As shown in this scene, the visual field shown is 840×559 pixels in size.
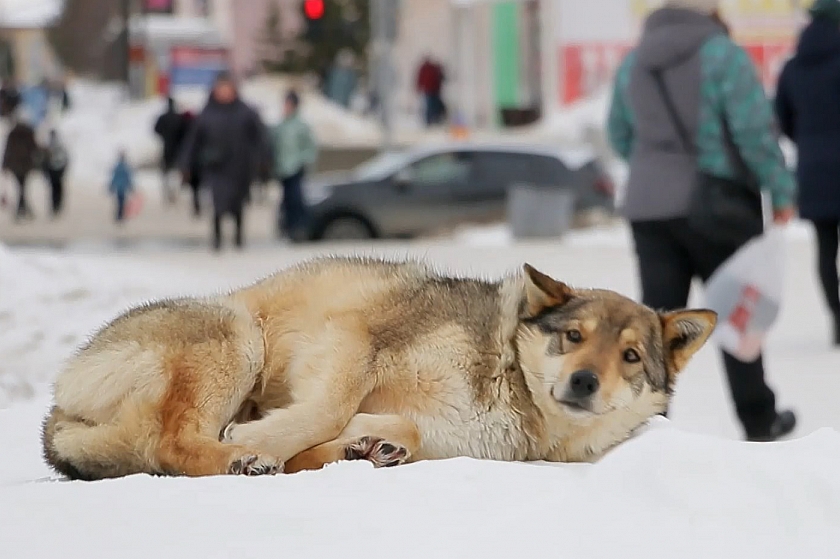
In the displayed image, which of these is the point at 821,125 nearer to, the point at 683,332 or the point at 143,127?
the point at 683,332

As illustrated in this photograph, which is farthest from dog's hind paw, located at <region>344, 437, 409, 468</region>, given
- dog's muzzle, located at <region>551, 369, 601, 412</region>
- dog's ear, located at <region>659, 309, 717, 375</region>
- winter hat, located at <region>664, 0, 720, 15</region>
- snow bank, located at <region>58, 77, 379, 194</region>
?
snow bank, located at <region>58, 77, 379, 194</region>

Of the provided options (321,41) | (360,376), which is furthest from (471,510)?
(321,41)

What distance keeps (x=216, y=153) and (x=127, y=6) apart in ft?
80.7

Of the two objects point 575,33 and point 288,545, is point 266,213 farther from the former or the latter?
point 288,545

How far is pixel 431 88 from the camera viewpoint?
36219 millimetres

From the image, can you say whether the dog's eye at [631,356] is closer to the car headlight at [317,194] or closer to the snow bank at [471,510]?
the snow bank at [471,510]

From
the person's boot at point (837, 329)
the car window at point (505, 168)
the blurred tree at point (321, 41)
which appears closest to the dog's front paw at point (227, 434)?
the person's boot at point (837, 329)

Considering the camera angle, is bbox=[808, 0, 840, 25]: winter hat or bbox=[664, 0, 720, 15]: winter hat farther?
bbox=[808, 0, 840, 25]: winter hat

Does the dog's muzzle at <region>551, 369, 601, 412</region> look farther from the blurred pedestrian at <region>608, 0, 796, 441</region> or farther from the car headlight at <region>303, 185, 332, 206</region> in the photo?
the car headlight at <region>303, 185, 332, 206</region>

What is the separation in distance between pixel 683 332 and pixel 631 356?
0.28 m

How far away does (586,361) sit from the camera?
14.3ft

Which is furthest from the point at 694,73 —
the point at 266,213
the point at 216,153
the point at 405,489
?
the point at 266,213

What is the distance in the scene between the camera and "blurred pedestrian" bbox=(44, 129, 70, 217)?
2541 cm

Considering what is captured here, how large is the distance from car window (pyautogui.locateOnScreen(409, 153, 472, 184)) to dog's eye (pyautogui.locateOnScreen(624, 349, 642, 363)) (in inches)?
602
